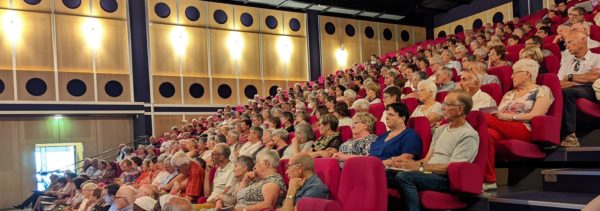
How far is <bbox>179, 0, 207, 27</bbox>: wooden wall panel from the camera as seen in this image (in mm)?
9250

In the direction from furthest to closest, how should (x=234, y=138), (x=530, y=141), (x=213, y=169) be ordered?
1. (x=234, y=138)
2. (x=213, y=169)
3. (x=530, y=141)

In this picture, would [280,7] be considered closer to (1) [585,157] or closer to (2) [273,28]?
(2) [273,28]

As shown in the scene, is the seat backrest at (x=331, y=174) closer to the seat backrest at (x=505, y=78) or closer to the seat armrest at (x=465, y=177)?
the seat armrest at (x=465, y=177)

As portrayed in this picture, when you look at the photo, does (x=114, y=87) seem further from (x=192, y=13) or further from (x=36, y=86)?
(x=192, y=13)

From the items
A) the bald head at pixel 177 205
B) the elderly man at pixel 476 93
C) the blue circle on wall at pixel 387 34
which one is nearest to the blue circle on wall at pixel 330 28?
the blue circle on wall at pixel 387 34

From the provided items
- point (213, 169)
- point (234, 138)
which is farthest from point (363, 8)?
point (213, 169)

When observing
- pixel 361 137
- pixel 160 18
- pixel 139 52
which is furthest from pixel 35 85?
pixel 361 137

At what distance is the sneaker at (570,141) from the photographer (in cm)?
247

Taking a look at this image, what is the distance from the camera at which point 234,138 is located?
429 cm

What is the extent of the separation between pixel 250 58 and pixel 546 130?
7.79m

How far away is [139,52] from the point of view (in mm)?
8734

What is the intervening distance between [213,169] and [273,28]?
22.5 feet

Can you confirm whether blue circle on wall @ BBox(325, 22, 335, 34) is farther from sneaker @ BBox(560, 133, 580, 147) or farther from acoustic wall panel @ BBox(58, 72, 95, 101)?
sneaker @ BBox(560, 133, 580, 147)

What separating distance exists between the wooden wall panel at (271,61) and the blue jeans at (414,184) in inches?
312
